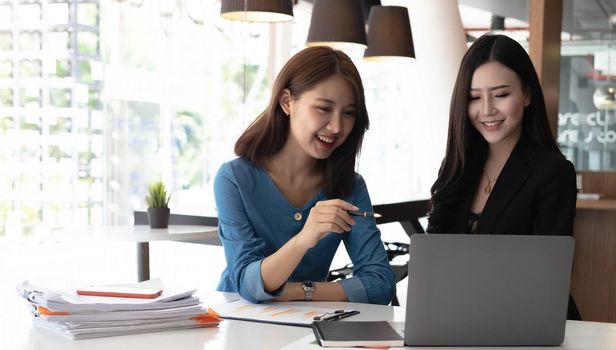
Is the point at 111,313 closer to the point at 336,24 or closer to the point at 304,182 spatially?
the point at 304,182

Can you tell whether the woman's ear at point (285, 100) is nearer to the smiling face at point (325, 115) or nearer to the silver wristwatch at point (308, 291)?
the smiling face at point (325, 115)

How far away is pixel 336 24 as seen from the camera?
15.4ft

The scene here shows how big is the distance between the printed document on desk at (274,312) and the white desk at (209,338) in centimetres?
3

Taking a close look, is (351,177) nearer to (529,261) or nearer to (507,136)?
(507,136)

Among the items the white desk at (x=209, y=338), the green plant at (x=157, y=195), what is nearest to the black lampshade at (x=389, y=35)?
the green plant at (x=157, y=195)

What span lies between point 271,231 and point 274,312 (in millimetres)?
459

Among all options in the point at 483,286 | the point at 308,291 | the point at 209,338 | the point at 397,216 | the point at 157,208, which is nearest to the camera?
the point at 483,286

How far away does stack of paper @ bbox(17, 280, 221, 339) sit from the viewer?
65.5 inches

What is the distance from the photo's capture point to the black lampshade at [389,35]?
16.5 ft

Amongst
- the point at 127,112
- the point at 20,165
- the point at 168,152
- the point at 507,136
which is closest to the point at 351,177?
the point at 507,136

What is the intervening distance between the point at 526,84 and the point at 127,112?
451 centimetres

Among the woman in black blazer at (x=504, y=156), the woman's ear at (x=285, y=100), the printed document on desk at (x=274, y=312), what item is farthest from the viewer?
the woman's ear at (x=285, y=100)

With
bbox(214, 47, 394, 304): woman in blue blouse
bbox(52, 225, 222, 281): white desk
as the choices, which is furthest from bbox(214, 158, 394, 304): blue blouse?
bbox(52, 225, 222, 281): white desk

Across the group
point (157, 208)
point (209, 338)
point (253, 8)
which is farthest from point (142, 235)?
point (209, 338)
